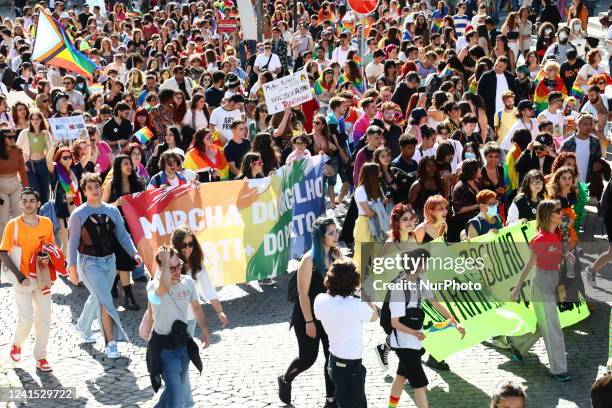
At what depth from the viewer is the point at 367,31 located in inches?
958

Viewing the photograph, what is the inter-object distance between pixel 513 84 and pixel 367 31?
758cm

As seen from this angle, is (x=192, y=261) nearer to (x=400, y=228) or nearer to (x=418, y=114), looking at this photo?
(x=400, y=228)

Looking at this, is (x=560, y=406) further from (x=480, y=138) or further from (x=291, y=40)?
(x=291, y=40)

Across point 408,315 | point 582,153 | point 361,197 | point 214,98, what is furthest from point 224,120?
point 408,315

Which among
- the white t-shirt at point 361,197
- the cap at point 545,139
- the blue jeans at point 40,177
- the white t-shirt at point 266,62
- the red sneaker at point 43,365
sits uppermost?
the white t-shirt at point 266,62

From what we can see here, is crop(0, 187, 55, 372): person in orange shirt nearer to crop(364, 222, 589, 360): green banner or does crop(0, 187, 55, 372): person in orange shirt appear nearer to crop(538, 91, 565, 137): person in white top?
crop(364, 222, 589, 360): green banner

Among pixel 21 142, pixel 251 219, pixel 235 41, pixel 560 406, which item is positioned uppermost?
pixel 235 41

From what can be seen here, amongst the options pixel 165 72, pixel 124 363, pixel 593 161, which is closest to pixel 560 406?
pixel 124 363

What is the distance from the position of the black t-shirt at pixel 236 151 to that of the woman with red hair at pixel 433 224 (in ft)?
13.0

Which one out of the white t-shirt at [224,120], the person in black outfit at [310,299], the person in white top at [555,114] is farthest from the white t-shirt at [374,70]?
the person in black outfit at [310,299]

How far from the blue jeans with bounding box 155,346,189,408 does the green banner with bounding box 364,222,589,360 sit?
2.05 metres

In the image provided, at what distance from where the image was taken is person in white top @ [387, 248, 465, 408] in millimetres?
8734

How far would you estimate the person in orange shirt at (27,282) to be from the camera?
33.6ft

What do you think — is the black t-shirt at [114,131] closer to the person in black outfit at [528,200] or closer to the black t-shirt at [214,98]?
the black t-shirt at [214,98]
